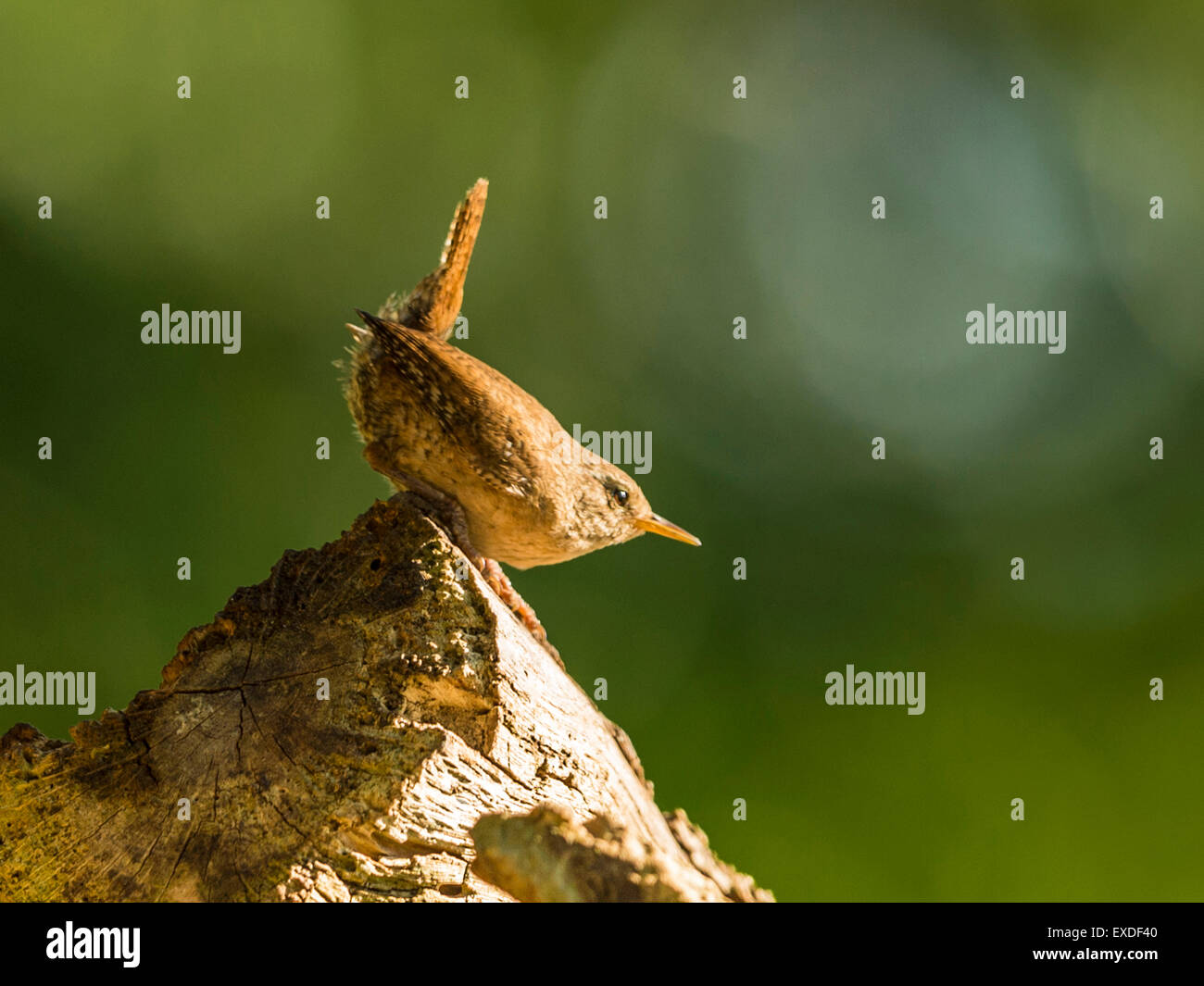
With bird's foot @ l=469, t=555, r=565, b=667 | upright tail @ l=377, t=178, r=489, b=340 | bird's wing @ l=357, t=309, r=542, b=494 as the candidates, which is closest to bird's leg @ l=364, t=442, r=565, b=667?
bird's foot @ l=469, t=555, r=565, b=667

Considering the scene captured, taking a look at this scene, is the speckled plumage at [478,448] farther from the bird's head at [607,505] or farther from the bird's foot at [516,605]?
the bird's foot at [516,605]

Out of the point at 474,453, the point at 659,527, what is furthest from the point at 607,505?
the point at 474,453

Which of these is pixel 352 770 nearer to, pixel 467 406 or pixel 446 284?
pixel 467 406

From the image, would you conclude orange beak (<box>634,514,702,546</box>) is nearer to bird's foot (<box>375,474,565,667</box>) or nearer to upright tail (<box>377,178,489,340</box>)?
bird's foot (<box>375,474,565,667</box>)

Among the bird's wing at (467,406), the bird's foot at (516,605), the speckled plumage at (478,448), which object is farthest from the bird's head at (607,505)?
the bird's foot at (516,605)

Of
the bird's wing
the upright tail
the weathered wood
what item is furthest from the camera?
the upright tail

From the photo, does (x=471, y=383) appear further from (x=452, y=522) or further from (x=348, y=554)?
(x=348, y=554)
